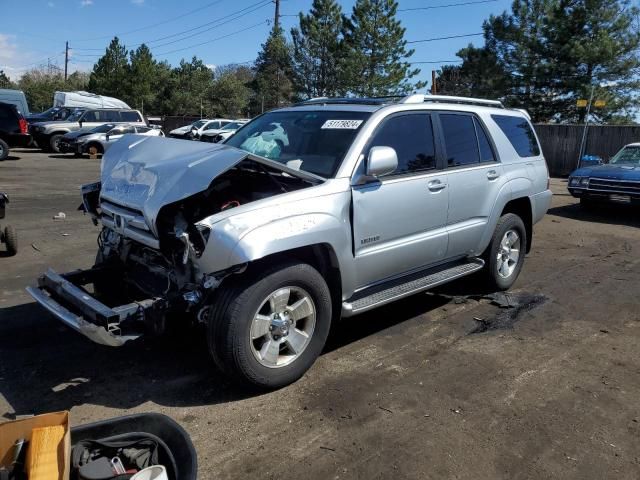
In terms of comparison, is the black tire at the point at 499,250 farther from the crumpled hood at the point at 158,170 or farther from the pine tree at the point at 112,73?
the pine tree at the point at 112,73

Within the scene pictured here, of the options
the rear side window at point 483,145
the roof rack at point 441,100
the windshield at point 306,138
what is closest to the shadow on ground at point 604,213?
the roof rack at point 441,100

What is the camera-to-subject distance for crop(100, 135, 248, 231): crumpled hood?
3424 mm

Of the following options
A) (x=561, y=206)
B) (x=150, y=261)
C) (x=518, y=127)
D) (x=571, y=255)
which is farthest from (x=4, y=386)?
(x=561, y=206)

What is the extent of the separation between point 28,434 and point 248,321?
1310 mm

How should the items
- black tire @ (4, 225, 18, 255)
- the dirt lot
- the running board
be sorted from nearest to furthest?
1. the dirt lot
2. the running board
3. black tire @ (4, 225, 18, 255)

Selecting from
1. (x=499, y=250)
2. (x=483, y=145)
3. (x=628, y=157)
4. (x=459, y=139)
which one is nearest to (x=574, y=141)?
(x=628, y=157)

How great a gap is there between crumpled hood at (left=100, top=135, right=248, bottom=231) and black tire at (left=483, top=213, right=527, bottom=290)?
3.10 metres

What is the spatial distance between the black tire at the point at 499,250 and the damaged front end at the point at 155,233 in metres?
2.56

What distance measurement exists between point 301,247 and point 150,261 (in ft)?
3.77

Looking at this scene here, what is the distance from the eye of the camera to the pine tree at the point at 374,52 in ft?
117

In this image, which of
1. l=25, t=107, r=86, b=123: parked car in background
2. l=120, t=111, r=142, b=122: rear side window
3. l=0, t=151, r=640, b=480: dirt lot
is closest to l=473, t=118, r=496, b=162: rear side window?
l=0, t=151, r=640, b=480: dirt lot

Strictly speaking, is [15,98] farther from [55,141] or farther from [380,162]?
[380,162]

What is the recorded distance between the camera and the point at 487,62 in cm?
3125

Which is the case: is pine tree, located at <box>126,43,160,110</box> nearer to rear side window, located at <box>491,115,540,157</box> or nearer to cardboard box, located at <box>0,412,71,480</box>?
rear side window, located at <box>491,115,540,157</box>
